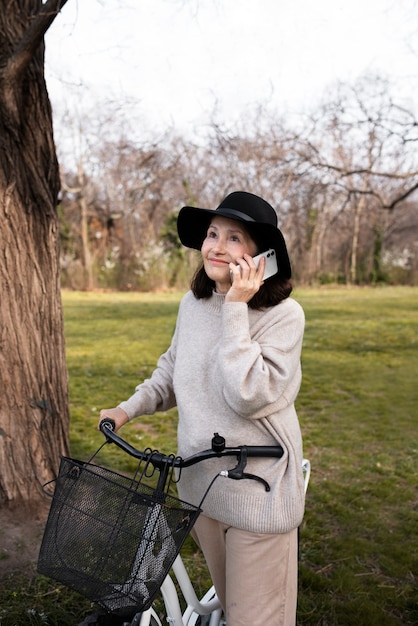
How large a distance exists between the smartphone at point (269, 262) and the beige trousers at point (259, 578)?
2.84 ft

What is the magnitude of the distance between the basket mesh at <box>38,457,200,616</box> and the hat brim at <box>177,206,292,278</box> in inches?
34.6

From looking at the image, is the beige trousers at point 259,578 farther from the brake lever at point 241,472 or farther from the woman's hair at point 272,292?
the woman's hair at point 272,292

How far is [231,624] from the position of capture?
205 cm

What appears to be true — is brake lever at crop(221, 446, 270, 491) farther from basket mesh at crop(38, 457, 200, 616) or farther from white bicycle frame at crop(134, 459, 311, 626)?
white bicycle frame at crop(134, 459, 311, 626)

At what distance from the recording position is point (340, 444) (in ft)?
20.3

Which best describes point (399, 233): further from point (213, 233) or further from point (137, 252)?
point (213, 233)

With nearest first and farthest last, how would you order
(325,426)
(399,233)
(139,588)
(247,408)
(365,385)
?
1. (139,588)
2. (247,408)
3. (325,426)
4. (365,385)
5. (399,233)

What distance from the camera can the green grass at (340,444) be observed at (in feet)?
11.2

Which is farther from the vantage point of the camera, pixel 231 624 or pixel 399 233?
pixel 399 233

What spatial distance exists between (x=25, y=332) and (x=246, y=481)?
1.98m

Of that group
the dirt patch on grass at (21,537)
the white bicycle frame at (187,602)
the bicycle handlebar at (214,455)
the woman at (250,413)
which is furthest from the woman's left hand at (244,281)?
the dirt patch on grass at (21,537)

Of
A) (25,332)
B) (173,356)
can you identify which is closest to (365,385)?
(25,332)

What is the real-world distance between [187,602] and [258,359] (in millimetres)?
1066

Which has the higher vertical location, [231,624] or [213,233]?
[213,233]
